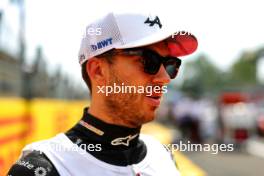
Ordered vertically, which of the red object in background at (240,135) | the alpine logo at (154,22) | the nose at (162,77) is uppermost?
the alpine logo at (154,22)

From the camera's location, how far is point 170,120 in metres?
29.5

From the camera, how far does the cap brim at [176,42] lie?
6.15 ft

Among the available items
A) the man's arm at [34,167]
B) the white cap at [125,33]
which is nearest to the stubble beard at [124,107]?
the white cap at [125,33]

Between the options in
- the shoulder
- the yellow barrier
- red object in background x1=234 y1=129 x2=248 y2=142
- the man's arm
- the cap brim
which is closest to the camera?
the man's arm

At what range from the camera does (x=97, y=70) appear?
1.99 metres

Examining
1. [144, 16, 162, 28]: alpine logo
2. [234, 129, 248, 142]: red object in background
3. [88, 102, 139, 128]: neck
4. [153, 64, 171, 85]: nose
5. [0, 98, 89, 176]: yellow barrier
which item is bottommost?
[234, 129, 248, 142]: red object in background

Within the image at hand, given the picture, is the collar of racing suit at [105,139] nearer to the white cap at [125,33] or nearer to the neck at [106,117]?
the neck at [106,117]

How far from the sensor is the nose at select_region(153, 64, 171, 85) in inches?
77.3

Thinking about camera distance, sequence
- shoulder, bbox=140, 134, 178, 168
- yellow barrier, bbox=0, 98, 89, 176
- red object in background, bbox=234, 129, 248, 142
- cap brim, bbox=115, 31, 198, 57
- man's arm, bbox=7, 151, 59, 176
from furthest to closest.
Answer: red object in background, bbox=234, 129, 248, 142
yellow barrier, bbox=0, 98, 89, 176
shoulder, bbox=140, 134, 178, 168
cap brim, bbox=115, 31, 198, 57
man's arm, bbox=7, 151, 59, 176

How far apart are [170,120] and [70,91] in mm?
22945

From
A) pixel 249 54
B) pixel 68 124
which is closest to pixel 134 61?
pixel 68 124

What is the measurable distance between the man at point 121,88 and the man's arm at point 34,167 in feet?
0.23

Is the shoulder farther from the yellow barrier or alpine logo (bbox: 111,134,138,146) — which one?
the yellow barrier

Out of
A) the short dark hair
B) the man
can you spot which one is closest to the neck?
the man
